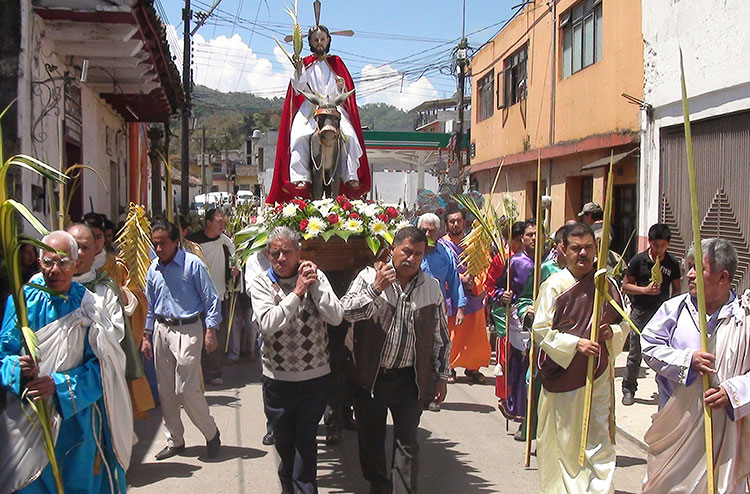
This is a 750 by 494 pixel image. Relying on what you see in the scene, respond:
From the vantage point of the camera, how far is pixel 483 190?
1017 inches

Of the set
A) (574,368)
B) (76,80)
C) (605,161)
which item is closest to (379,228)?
(574,368)

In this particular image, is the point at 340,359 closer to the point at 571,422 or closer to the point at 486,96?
the point at 571,422

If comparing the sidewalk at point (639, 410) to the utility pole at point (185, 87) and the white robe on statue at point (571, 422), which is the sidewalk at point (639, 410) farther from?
the utility pole at point (185, 87)

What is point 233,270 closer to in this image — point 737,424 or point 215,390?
point 215,390

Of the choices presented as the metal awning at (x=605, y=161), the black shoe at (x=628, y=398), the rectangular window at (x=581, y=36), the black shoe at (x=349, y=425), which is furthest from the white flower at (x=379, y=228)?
the rectangular window at (x=581, y=36)

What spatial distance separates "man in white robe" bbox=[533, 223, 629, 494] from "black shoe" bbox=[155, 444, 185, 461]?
9.62 feet

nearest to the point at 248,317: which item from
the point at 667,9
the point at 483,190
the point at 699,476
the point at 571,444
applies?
the point at 571,444

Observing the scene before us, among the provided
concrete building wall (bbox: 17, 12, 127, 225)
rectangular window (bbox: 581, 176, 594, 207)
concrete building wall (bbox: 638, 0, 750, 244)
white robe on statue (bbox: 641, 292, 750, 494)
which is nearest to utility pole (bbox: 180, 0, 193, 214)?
concrete building wall (bbox: 17, 12, 127, 225)

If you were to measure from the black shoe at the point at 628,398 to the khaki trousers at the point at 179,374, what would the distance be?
161 inches

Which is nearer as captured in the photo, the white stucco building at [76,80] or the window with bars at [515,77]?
the white stucco building at [76,80]

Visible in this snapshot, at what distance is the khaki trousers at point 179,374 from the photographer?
18.6ft

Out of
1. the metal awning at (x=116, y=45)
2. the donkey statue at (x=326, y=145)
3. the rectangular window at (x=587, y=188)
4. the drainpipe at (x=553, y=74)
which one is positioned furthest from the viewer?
the drainpipe at (x=553, y=74)

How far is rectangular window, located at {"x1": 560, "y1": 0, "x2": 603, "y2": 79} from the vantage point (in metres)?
14.7

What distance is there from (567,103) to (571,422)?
13071 mm
